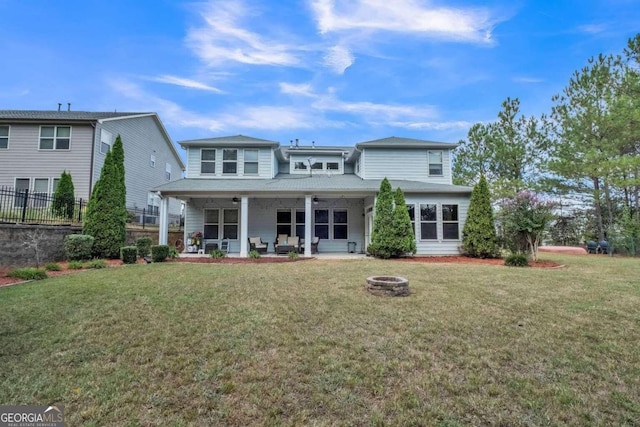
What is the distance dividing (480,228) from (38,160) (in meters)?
21.6

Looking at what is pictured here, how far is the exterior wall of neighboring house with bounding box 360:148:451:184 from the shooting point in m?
15.8

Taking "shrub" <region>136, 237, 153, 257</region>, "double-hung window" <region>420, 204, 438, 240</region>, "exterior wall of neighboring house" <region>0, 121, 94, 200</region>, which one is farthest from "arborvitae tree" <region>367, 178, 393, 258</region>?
"exterior wall of neighboring house" <region>0, 121, 94, 200</region>

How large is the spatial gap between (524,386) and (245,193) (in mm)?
11583

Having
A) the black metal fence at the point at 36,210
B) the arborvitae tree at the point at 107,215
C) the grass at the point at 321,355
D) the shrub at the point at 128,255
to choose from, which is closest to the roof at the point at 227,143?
the arborvitae tree at the point at 107,215

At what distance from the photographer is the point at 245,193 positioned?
13.0 metres

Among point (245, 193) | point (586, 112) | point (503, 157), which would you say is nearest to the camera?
point (245, 193)

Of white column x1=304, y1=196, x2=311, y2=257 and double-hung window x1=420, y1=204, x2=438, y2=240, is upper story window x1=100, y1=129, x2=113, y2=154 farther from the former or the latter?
double-hung window x1=420, y1=204, x2=438, y2=240

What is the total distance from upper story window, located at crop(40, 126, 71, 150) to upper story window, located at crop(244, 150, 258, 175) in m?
9.28

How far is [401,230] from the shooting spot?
40.1 ft

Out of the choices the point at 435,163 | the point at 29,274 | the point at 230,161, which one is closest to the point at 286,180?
the point at 230,161

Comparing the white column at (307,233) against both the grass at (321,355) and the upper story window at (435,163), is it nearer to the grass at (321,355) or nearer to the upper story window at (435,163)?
the grass at (321,355)

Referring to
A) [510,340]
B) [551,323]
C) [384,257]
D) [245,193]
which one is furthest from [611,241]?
[245,193]

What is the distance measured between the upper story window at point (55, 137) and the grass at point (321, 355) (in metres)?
13.1

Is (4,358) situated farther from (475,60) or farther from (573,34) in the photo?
(573,34)
